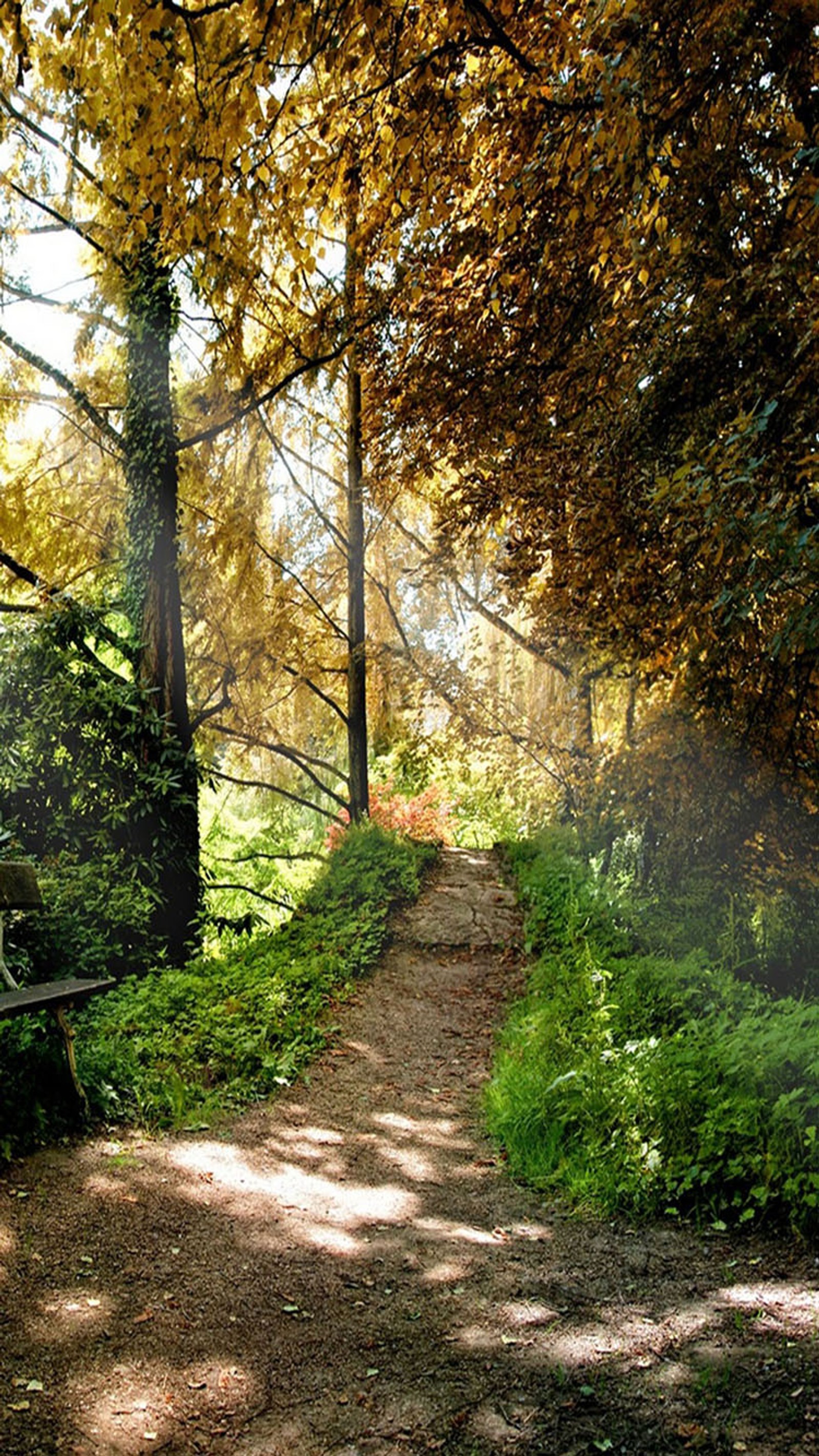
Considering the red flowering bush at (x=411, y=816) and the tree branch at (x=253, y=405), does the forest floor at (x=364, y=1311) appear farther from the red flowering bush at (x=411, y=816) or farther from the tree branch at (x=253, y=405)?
the red flowering bush at (x=411, y=816)

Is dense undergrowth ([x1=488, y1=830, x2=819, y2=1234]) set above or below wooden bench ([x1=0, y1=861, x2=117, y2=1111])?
below

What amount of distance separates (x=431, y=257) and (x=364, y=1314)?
5489 mm

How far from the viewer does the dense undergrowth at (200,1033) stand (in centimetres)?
476

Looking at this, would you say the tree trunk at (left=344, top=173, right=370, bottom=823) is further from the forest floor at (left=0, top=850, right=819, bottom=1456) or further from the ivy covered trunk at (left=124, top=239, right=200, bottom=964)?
the forest floor at (left=0, top=850, right=819, bottom=1456)

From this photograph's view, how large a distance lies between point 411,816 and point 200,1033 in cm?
880

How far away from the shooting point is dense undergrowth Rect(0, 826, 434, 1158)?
15.6 feet

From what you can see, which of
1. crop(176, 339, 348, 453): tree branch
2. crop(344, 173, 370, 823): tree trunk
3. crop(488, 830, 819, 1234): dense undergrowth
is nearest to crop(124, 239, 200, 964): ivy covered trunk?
crop(176, 339, 348, 453): tree branch

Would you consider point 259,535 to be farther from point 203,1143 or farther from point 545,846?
point 203,1143

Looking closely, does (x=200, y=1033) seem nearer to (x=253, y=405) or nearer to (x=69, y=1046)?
(x=69, y=1046)

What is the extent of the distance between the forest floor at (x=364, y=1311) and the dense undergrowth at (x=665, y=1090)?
0.18m

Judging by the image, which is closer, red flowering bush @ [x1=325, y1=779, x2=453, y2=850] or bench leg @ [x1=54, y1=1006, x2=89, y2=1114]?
bench leg @ [x1=54, y1=1006, x2=89, y2=1114]

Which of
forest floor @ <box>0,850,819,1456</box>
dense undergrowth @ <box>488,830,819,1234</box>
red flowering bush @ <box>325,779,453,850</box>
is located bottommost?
forest floor @ <box>0,850,819,1456</box>

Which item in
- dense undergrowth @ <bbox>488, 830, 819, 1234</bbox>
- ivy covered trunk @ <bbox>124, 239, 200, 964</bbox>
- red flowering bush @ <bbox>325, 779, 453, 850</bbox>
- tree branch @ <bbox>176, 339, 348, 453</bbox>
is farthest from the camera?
red flowering bush @ <bbox>325, 779, 453, 850</bbox>

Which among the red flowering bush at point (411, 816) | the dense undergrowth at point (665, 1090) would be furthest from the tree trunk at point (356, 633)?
the dense undergrowth at point (665, 1090)
